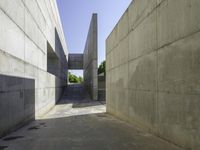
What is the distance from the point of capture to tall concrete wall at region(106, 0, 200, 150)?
161 inches

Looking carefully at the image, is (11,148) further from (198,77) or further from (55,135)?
(198,77)

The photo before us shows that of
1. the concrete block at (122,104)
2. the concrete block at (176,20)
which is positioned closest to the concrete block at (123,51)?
the concrete block at (122,104)

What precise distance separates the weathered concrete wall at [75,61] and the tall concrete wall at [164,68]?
105 feet

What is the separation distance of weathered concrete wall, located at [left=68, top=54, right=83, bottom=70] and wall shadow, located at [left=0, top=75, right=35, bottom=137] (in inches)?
1262

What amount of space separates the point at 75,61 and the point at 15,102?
117ft

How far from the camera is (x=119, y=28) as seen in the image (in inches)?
400

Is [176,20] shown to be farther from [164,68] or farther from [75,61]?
[75,61]

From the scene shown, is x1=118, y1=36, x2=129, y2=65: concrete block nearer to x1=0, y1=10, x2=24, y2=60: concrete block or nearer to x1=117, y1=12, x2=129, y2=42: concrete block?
x1=117, y1=12, x2=129, y2=42: concrete block

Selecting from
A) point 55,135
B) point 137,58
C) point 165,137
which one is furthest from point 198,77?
point 55,135

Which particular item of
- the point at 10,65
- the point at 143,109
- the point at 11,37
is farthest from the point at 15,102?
the point at 143,109

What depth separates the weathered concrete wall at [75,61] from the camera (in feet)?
134

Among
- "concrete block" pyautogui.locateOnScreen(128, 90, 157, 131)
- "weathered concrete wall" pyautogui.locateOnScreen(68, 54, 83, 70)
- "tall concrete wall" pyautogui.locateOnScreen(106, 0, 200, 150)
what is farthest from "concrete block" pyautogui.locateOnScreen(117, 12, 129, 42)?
"weathered concrete wall" pyautogui.locateOnScreen(68, 54, 83, 70)

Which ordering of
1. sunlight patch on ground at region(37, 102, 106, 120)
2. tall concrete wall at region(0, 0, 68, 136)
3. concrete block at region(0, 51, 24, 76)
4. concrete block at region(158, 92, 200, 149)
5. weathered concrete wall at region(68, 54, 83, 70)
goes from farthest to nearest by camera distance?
weathered concrete wall at region(68, 54, 83, 70), sunlight patch on ground at region(37, 102, 106, 120), tall concrete wall at region(0, 0, 68, 136), concrete block at region(0, 51, 24, 76), concrete block at region(158, 92, 200, 149)

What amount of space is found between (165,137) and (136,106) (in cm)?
234
